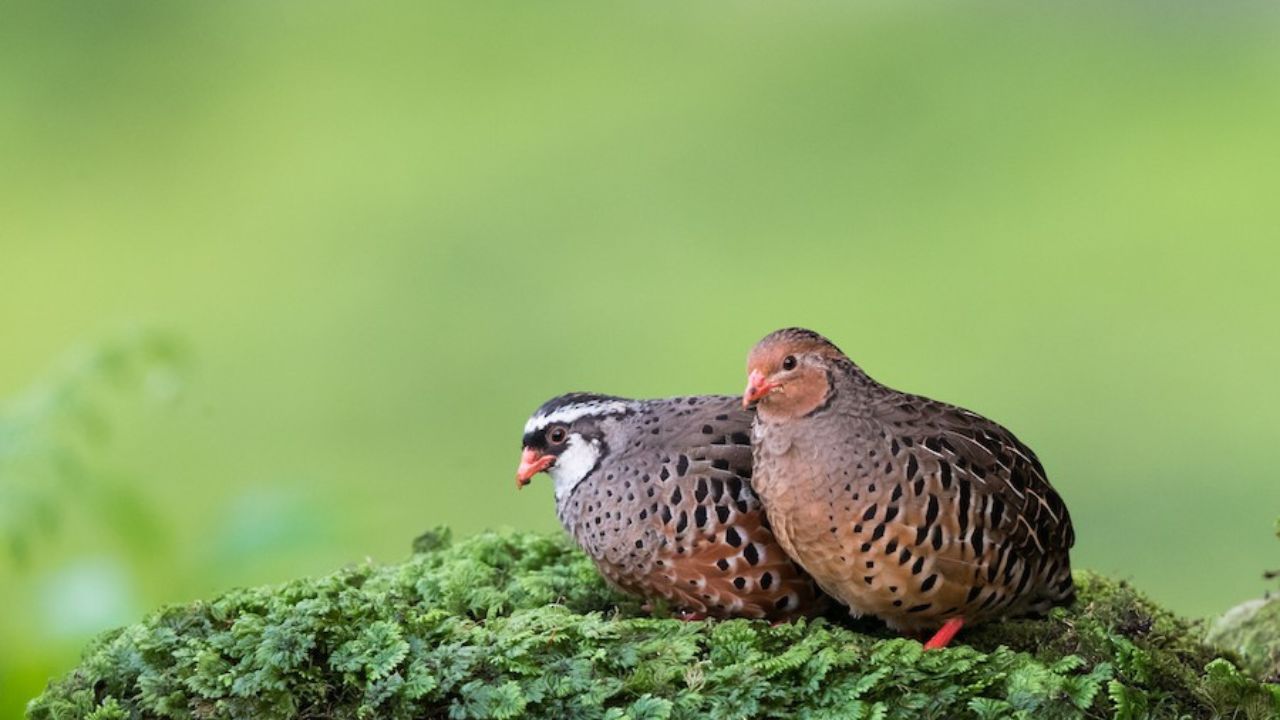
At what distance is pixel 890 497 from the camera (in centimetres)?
403

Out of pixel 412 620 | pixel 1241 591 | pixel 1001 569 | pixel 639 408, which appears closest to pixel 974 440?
pixel 1001 569

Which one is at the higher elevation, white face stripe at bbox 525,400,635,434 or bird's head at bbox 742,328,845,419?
white face stripe at bbox 525,400,635,434

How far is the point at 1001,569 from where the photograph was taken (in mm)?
4125

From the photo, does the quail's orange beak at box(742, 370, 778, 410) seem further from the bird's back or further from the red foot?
the red foot

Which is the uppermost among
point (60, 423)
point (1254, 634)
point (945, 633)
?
point (60, 423)

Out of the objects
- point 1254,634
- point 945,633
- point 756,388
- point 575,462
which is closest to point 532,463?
point 575,462

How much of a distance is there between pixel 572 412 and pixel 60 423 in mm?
2288

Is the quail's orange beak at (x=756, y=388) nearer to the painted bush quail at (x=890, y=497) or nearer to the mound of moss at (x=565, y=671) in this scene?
the painted bush quail at (x=890, y=497)

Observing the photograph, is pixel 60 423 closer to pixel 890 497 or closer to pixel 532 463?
pixel 532 463

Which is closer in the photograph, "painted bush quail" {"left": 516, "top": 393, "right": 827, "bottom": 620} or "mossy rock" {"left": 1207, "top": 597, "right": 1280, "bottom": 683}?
"painted bush quail" {"left": 516, "top": 393, "right": 827, "bottom": 620}

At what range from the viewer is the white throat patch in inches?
183

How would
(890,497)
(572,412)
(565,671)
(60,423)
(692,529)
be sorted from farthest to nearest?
(60,423) → (572,412) → (692,529) → (890,497) → (565,671)

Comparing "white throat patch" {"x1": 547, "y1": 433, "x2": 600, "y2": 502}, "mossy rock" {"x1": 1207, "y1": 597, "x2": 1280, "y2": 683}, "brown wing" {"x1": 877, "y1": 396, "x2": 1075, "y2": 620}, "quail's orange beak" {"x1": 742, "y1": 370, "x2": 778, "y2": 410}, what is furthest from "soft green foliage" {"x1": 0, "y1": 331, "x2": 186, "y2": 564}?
"mossy rock" {"x1": 1207, "y1": 597, "x2": 1280, "y2": 683}

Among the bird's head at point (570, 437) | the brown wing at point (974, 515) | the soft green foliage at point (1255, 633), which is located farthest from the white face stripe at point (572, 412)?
the soft green foliage at point (1255, 633)
